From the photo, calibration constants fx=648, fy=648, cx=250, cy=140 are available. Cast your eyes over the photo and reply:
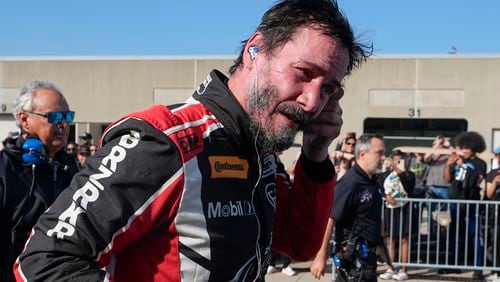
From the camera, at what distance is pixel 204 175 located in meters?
1.68

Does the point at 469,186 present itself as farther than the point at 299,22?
Yes

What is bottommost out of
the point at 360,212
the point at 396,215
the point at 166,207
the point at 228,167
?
the point at 396,215

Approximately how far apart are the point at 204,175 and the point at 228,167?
10 cm

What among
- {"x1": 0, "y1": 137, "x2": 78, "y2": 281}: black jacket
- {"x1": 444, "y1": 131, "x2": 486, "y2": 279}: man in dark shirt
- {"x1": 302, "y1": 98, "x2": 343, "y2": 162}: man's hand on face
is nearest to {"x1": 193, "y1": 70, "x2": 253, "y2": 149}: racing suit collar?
{"x1": 302, "y1": 98, "x2": 343, "y2": 162}: man's hand on face

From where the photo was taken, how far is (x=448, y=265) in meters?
8.95

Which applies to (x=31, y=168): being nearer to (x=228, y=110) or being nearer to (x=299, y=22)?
(x=228, y=110)

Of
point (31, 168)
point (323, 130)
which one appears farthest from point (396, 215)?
point (323, 130)

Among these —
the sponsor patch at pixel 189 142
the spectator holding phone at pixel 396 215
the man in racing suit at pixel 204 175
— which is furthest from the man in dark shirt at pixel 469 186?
the sponsor patch at pixel 189 142

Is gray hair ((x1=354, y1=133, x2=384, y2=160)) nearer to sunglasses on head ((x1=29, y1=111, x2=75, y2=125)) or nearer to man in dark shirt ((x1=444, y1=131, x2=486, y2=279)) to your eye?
man in dark shirt ((x1=444, y1=131, x2=486, y2=279))

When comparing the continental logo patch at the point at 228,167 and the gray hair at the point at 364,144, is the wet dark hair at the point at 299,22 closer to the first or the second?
the continental logo patch at the point at 228,167

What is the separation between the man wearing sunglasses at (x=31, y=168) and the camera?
330 cm

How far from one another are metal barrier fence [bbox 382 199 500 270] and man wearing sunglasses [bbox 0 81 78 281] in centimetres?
618

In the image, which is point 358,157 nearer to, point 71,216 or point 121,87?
point 71,216

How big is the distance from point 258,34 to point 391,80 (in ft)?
69.5
